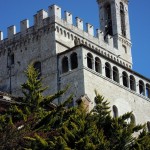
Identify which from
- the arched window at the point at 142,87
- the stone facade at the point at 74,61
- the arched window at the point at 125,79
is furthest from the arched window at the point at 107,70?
the arched window at the point at 142,87

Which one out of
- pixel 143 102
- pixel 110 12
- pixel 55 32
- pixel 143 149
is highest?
pixel 110 12

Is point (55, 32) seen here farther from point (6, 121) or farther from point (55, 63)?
point (6, 121)

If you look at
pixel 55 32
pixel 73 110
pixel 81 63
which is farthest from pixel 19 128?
pixel 55 32

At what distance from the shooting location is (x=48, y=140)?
879 inches

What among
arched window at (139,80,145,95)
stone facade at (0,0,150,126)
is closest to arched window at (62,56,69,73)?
stone facade at (0,0,150,126)

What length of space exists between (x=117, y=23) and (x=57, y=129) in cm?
2803

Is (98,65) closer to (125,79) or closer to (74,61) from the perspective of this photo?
(74,61)

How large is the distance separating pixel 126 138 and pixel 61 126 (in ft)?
8.61

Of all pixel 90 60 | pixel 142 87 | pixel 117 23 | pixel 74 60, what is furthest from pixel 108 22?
pixel 74 60

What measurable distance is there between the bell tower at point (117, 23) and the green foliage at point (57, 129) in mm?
24641

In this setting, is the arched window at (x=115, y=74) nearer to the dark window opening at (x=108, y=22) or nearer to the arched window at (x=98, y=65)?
the arched window at (x=98, y=65)

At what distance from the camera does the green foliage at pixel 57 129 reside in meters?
21.8

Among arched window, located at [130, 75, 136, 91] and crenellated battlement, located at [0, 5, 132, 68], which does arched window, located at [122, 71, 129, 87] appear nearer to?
arched window, located at [130, 75, 136, 91]

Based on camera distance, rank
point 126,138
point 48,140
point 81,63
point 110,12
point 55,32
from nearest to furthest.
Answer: point 48,140
point 126,138
point 81,63
point 55,32
point 110,12
